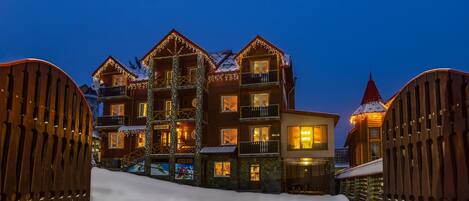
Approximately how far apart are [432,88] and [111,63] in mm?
33986

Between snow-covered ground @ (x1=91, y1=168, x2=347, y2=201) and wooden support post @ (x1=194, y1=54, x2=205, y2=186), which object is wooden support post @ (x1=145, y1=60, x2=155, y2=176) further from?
snow-covered ground @ (x1=91, y1=168, x2=347, y2=201)

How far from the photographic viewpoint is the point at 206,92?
34.5m

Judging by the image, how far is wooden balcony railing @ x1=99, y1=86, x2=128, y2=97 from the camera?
120 ft

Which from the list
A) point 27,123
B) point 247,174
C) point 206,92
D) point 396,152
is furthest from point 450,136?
point 206,92

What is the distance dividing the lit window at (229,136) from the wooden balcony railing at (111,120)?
8.67 meters

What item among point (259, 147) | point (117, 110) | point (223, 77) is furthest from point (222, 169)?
point (117, 110)

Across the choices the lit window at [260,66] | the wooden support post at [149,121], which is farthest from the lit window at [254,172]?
the wooden support post at [149,121]

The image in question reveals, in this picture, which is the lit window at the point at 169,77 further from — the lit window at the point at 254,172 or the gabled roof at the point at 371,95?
the gabled roof at the point at 371,95

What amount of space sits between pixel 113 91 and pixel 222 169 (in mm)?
11940

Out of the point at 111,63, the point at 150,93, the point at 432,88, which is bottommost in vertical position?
the point at 432,88

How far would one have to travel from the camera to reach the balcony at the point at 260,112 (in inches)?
1249

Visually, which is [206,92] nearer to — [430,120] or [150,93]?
[150,93]

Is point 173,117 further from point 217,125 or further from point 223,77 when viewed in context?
point 223,77

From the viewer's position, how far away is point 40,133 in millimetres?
6094
